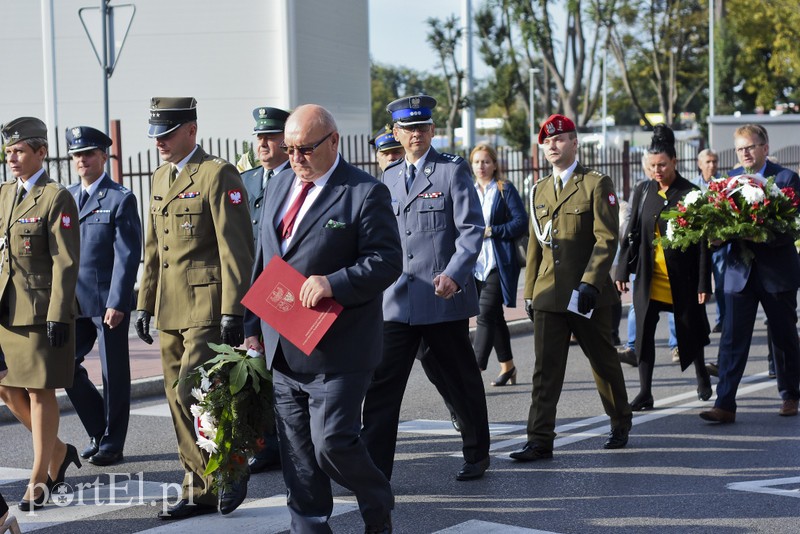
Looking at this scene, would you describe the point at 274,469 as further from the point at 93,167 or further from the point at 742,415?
the point at 742,415

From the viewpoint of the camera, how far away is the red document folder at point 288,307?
4918 mm

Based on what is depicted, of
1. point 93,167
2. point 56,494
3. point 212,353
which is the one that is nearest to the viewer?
point 212,353

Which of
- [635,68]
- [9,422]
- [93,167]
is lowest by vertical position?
[9,422]

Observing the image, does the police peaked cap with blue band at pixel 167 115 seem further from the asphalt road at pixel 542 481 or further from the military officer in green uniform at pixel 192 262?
the asphalt road at pixel 542 481

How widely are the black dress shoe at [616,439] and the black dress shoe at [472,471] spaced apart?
1084 mm

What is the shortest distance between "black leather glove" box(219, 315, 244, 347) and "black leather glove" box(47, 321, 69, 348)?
36.6 inches

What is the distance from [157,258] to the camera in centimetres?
645

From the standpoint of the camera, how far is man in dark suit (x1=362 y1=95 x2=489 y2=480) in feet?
21.5

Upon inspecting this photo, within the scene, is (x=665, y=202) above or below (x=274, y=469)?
above

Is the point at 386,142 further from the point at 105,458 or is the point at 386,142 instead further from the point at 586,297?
the point at 105,458

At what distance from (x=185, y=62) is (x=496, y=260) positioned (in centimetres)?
1324

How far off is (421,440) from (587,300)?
1.58m

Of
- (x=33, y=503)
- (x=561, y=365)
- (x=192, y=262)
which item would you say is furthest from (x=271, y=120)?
(x=33, y=503)

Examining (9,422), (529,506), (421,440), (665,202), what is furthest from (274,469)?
(665,202)
